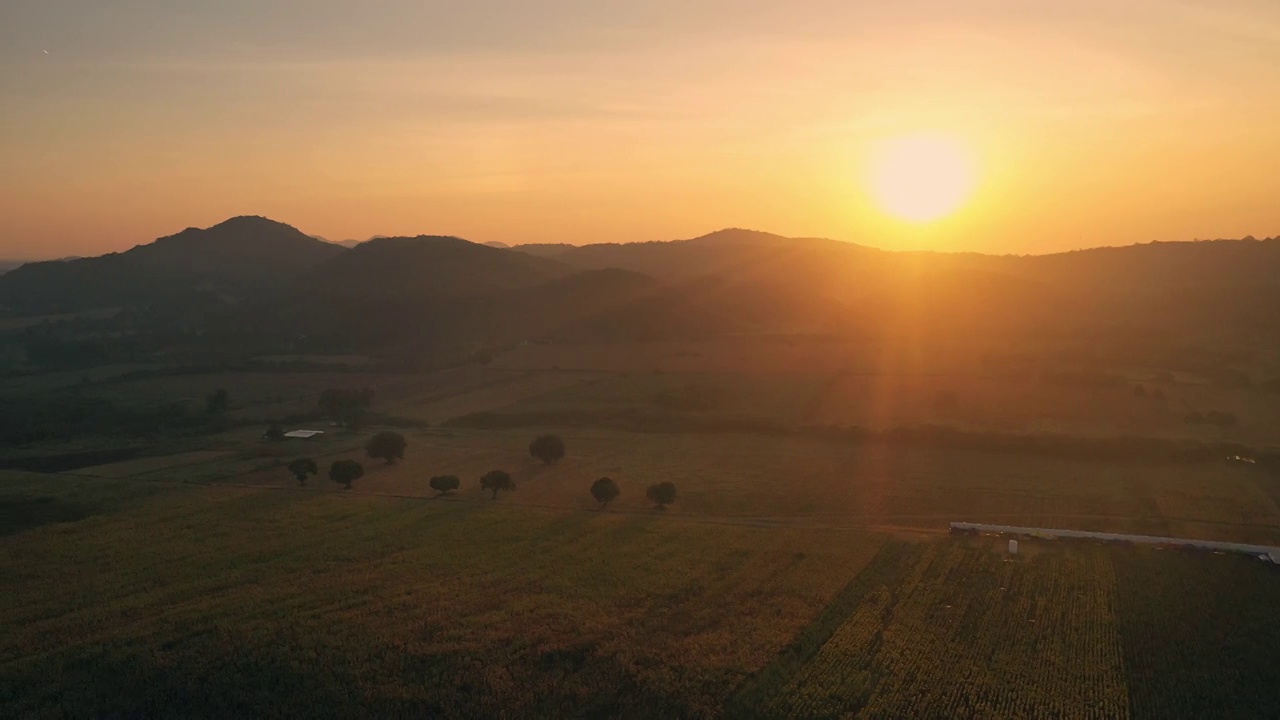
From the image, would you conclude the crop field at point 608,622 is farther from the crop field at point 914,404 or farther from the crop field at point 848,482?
the crop field at point 914,404

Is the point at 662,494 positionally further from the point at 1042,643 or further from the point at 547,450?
the point at 1042,643

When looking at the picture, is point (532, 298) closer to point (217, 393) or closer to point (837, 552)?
point (217, 393)

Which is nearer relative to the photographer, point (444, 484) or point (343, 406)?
point (444, 484)

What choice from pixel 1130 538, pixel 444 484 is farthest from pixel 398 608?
pixel 1130 538

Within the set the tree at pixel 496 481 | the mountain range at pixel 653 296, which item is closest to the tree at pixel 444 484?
the tree at pixel 496 481

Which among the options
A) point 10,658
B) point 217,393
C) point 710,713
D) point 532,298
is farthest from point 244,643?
point 532,298

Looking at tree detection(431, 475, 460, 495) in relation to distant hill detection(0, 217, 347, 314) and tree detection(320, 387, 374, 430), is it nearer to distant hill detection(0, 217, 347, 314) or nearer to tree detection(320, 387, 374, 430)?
tree detection(320, 387, 374, 430)
